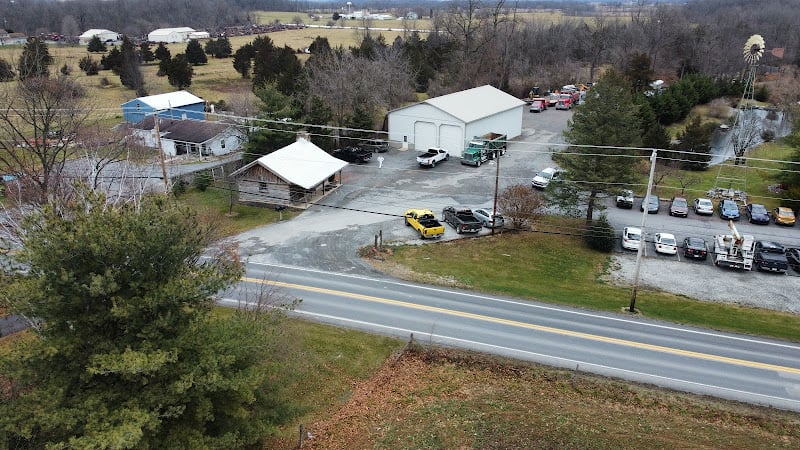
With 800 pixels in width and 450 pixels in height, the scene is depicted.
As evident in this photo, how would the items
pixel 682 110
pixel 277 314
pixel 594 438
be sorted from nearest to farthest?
pixel 277 314 → pixel 594 438 → pixel 682 110

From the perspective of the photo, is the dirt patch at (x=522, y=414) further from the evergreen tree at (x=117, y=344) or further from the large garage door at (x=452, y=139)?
the large garage door at (x=452, y=139)

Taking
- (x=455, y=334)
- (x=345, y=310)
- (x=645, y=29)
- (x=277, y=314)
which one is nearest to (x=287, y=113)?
(x=345, y=310)

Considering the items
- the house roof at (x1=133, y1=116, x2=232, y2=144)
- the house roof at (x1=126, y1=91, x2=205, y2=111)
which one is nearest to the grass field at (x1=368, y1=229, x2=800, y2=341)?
the house roof at (x1=133, y1=116, x2=232, y2=144)

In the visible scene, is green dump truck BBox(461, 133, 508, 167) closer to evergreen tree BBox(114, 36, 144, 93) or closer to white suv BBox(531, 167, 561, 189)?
white suv BBox(531, 167, 561, 189)

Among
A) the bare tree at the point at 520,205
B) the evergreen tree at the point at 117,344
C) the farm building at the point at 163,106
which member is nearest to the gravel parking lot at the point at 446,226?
the bare tree at the point at 520,205

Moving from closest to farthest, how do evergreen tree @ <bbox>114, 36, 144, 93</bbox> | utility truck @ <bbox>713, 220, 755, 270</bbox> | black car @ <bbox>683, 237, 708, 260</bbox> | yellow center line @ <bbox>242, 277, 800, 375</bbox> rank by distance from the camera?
yellow center line @ <bbox>242, 277, 800, 375</bbox> → utility truck @ <bbox>713, 220, 755, 270</bbox> → black car @ <bbox>683, 237, 708, 260</bbox> → evergreen tree @ <bbox>114, 36, 144, 93</bbox>

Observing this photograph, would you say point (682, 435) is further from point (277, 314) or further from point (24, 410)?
point (24, 410)
